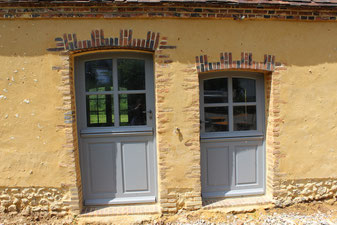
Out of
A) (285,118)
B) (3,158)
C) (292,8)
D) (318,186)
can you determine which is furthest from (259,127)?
(3,158)

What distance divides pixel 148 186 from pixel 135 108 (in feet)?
4.38

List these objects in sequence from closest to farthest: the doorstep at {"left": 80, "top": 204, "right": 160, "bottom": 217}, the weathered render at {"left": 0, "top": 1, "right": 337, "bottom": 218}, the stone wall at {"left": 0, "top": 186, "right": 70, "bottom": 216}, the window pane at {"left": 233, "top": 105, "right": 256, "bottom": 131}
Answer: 1. the weathered render at {"left": 0, "top": 1, "right": 337, "bottom": 218}
2. the stone wall at {"left": 0, "top": 186, "right": 70, "bottom": 216}
3. the doorstep at {"left": 80, "top": 204, "right": 160, "bottom": 217}
4. the window pane at {"left": 233, "top": 105, "right": 256, "bottom": 131}

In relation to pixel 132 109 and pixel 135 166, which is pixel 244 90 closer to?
pixel 132 109

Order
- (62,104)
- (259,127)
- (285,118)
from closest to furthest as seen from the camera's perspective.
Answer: (62,104), (285,118), (259,127)

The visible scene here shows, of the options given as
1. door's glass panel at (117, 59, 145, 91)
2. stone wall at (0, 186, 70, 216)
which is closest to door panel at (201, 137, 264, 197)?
door's glass panel at (117, 59, 145, 91)

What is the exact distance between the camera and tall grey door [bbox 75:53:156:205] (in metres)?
3.92

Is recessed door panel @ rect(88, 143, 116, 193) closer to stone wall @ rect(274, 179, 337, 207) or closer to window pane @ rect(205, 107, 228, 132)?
window pane @ rect(205, 107, 228, 132)

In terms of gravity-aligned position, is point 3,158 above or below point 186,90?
below

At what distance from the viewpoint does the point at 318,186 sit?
13.4ft

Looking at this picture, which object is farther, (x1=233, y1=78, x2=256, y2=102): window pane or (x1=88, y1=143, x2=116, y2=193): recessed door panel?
(x1=233, y1=78, x2=256, y2=102): window pane

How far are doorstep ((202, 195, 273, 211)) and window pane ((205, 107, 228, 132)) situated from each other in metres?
1.20

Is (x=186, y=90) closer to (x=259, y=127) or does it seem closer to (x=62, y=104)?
(x=259, y=127)

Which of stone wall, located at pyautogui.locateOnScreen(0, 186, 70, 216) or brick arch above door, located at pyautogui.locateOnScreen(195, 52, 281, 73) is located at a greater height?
brick arch above door, located at pyautogui.locateOnScreen(195, 52, 281, 73)

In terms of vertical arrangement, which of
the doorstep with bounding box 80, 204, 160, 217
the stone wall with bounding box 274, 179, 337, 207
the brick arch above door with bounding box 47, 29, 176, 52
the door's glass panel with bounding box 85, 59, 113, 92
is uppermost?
the brick arch above door with bounding box 47, 29, 176, 52
